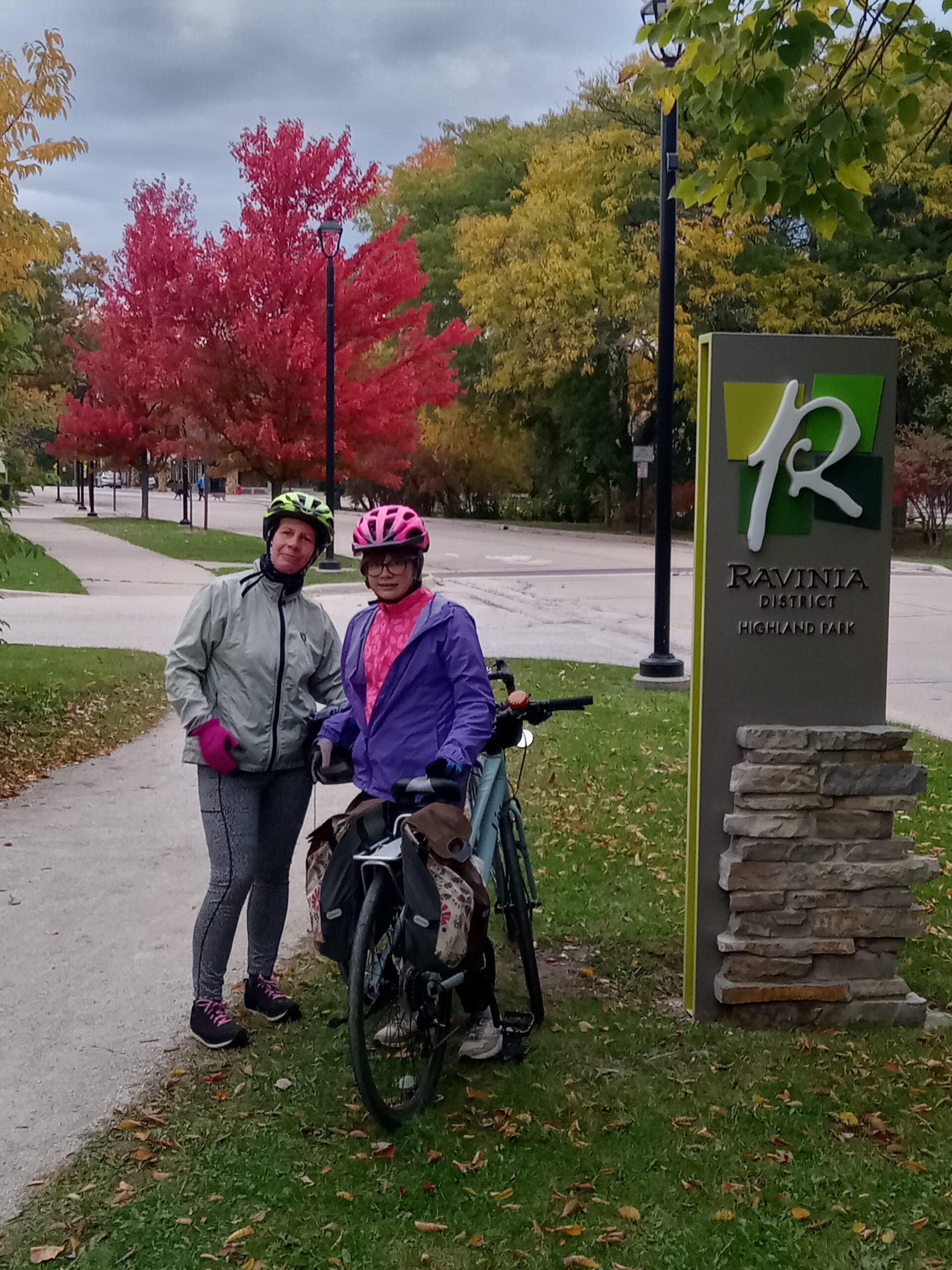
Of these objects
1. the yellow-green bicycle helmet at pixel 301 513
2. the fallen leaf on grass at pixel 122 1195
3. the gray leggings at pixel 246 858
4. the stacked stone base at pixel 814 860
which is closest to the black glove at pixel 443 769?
the gray leggings at pixel 246 858

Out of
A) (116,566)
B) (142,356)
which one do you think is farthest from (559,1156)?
(142,356)

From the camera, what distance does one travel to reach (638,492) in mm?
43312

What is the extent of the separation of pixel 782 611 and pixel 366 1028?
203 centimetres

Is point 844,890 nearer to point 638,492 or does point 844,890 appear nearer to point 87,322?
point 638,492

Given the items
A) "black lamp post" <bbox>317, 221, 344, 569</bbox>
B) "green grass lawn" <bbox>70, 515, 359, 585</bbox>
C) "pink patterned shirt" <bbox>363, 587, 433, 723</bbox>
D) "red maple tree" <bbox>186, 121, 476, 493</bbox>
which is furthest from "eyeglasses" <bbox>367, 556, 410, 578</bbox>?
"red maple tree" <bbox>186, 121, 476, 493</bbox>

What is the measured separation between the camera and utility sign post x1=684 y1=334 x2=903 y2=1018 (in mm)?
4496

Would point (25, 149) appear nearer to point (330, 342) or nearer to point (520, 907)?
point (520, 907)

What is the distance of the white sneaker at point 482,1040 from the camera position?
444 centimetres

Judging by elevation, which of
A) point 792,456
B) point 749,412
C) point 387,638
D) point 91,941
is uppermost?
point 749,412

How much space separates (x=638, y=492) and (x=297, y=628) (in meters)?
39.5

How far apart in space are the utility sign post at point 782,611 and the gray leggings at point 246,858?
1487 mm

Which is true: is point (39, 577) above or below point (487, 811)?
below

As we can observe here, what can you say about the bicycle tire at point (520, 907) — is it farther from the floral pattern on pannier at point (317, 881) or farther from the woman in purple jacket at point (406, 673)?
the floral pattern on pannier at point (317, 881)

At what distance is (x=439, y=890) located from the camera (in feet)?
12.6
